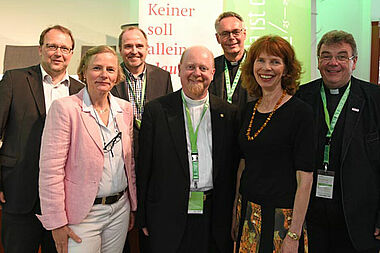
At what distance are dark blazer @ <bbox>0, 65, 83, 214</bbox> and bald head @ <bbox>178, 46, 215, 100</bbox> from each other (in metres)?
1.04

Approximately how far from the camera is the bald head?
2.19 meters

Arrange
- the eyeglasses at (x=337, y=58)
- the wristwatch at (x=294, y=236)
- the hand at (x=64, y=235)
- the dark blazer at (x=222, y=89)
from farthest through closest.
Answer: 1. the dark blazer at (x=222, y=89)
2. the eyeglasses at (x=337, y=58)
3. the hand at (x=64, y=235)
4. the wristwatch at (x=294, y=236)

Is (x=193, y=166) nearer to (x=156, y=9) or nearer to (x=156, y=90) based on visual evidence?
(x=156, y=90)

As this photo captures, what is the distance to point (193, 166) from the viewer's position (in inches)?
85.4

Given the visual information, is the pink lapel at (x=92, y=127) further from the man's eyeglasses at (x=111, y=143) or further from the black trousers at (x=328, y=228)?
the black trousers at (x=328, y=228)

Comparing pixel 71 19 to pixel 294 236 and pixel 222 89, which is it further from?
pixel 294 236

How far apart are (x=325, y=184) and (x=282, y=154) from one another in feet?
1.66

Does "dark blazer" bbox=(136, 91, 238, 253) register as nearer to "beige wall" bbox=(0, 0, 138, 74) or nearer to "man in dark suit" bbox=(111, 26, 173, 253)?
"man in dark suit" bbox=(111, 26, 173, 253)

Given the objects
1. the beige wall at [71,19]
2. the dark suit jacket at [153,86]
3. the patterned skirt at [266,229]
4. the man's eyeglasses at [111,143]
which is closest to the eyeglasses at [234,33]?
the dark suit jacket at [153,86]

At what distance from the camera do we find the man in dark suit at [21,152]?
2.38 m

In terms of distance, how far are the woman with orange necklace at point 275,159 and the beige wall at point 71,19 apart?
11.2 feet

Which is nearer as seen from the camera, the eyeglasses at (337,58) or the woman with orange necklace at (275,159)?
the woman with orange necklace at (275,159)

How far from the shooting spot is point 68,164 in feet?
6.55

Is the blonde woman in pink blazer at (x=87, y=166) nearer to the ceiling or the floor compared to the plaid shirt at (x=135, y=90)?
nearer to the floor
